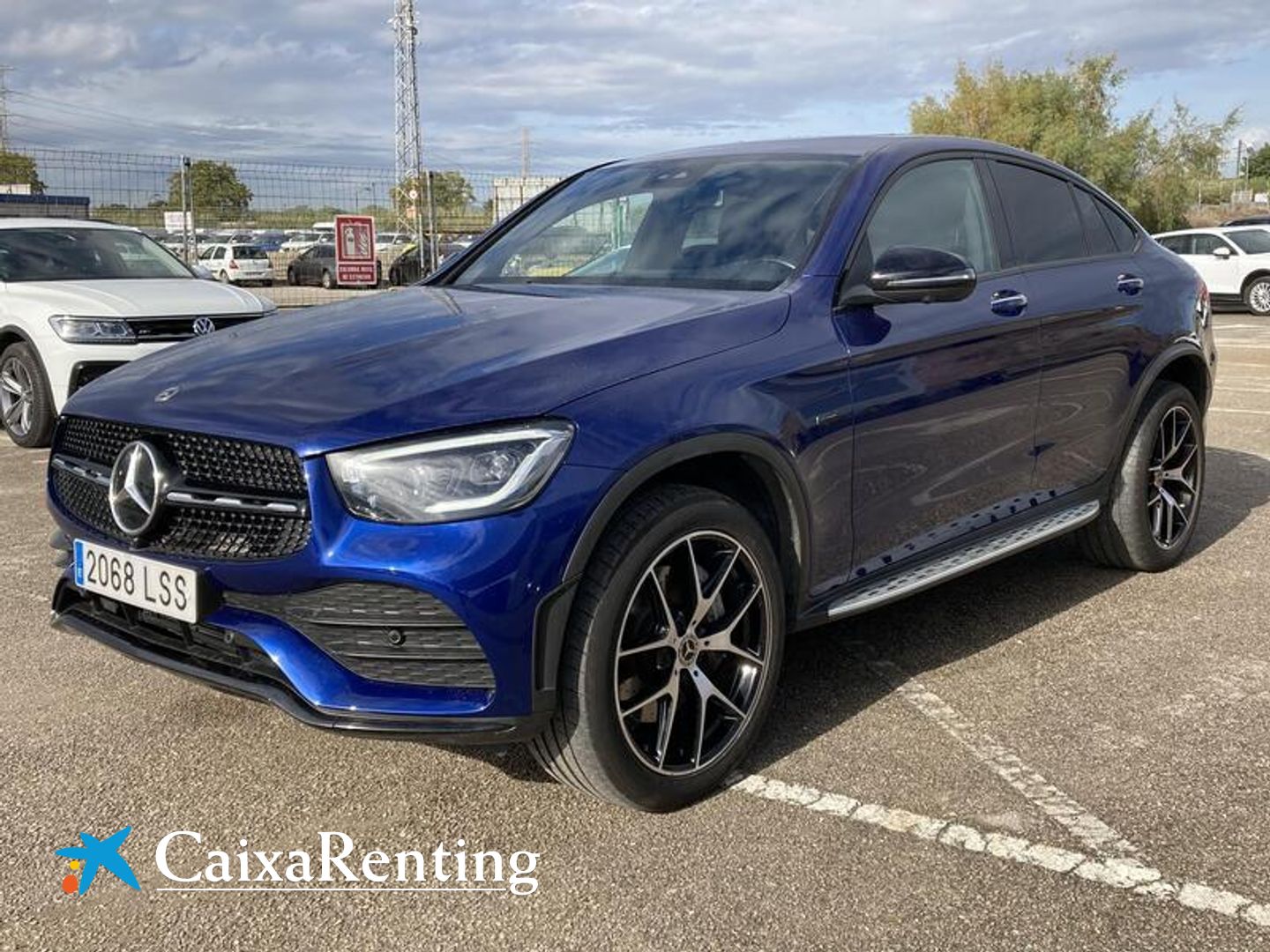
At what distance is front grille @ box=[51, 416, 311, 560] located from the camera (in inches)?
103

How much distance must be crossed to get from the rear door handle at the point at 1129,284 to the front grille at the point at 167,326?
16.9 feet

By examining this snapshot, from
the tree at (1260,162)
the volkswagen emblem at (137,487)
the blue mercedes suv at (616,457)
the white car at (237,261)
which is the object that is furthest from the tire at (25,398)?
the tree at (1260,162)

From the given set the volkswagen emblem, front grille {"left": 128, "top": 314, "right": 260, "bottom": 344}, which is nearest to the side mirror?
the volkswagen emblem

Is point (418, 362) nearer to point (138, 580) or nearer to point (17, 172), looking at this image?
point (138, 580)

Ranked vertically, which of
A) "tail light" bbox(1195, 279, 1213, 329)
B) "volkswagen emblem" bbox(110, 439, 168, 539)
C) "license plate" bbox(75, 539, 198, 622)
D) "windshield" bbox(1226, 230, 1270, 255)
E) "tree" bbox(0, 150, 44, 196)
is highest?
"tree" bbox(0, 150, 44, 196)

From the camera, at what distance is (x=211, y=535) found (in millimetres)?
2752

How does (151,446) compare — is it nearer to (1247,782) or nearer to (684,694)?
(684,694)

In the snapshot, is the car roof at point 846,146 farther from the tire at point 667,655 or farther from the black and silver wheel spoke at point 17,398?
the black and silver wheel spoke at point 17,398

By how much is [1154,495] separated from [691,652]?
2832 millimetres

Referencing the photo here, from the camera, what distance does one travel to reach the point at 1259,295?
1969cm

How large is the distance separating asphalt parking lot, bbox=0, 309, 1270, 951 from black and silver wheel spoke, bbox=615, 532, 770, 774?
0.18 metres

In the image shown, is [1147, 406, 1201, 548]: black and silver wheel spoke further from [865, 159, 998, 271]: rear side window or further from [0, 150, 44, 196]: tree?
[0, 150, 44, 196]: tree

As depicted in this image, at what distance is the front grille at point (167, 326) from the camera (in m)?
7.62

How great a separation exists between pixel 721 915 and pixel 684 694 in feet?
2.00
